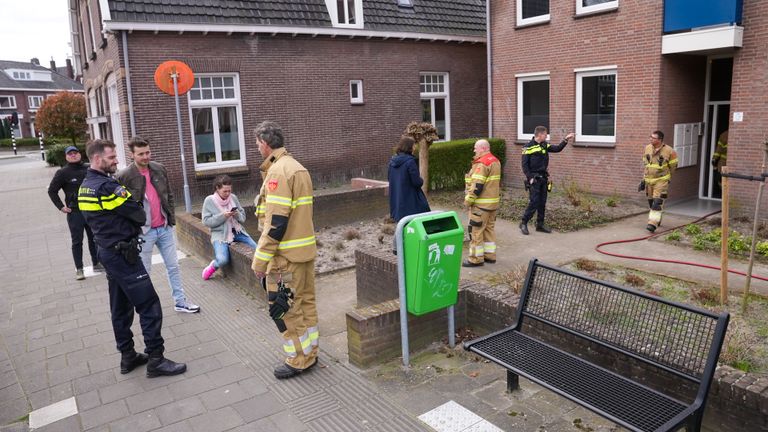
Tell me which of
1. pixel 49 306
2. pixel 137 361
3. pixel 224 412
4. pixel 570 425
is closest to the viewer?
pixel 570 425

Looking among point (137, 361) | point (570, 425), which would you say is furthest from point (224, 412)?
point (570, 425)

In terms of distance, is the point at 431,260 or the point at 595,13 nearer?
the point at 431,260

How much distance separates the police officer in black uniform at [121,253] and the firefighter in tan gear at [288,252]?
107 cm

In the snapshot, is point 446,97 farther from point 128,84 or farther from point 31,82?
point 31,82

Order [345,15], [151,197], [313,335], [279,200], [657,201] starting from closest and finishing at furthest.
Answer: [279,200] → [313,335] → [151,197] → [657,201] → [345,15]

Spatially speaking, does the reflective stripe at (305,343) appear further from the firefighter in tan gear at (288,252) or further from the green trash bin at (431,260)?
the green trash bin at (431,260)

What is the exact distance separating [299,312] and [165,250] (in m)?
2.30

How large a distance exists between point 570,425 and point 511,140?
1224 cm

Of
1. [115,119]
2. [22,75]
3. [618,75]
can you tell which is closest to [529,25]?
[618,75]

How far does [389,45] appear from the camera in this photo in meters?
17.5

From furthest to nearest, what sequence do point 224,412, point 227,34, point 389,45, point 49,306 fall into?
point 389,45, point 227,34, point 49,306, point 224,412

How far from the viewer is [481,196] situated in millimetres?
7465

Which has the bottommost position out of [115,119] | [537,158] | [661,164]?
[661,164]

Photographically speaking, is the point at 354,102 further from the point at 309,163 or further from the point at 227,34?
Result: the point at 227,34
